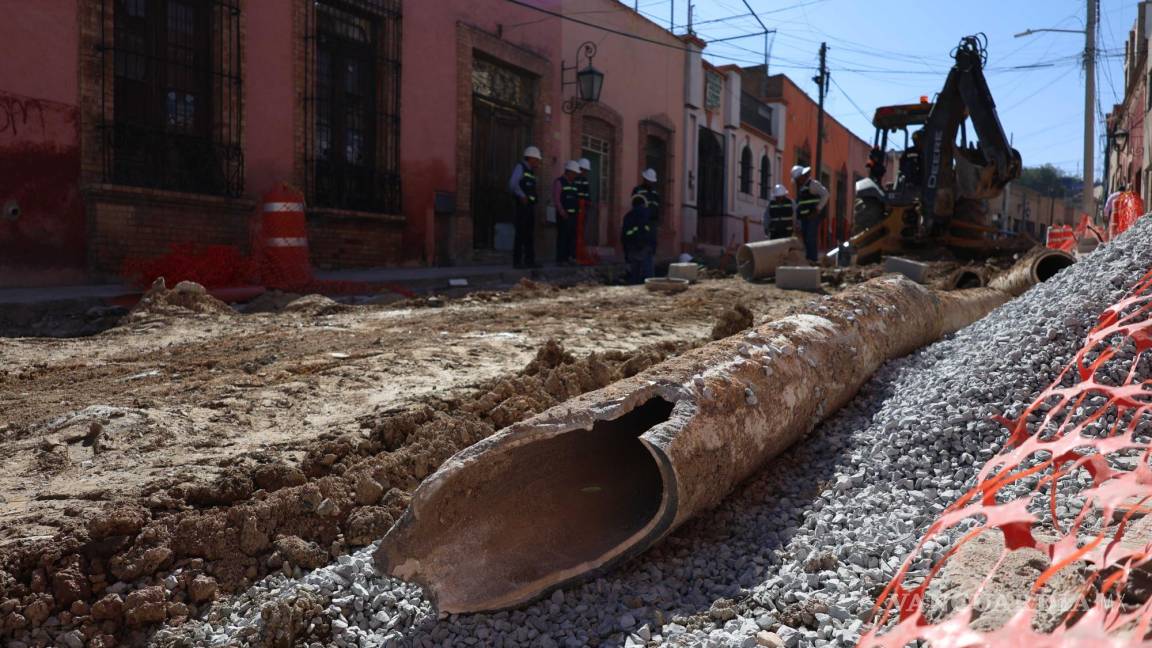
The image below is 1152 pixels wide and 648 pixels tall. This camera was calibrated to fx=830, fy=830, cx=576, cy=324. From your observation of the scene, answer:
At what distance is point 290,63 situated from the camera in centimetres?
994

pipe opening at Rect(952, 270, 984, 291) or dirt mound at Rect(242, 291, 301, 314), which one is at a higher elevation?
pipe opening at Rect(952, 270, 984, 291)

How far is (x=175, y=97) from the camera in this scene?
8.89m

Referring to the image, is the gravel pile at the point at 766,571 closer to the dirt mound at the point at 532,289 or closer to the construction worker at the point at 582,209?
the dirt mound at the point at 532,289

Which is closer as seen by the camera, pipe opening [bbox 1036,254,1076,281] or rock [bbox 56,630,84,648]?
rock [bbox 56,630,84,648]

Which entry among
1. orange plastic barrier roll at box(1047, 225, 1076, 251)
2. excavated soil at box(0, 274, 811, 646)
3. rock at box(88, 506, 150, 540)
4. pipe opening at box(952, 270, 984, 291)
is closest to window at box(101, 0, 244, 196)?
excavated soil at box(0, 274, 811, 646)

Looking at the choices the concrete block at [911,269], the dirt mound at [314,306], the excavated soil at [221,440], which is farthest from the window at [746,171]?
the excavated soil at [221,440]

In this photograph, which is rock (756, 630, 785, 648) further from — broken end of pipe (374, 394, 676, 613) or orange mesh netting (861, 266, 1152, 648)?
broken end of pipe (374, 394, 676, 613)

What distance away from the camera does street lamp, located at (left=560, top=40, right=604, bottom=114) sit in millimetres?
13953

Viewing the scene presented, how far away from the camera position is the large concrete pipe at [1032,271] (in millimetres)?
7652

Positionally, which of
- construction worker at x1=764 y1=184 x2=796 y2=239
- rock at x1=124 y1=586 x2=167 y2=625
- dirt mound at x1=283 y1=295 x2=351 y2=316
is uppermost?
construction worker at x1=764 y1=184 x2=796 y2=239

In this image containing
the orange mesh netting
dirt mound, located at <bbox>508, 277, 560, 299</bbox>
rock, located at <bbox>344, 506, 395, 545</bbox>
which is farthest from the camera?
dirt mound, located at <bbox>508, 277, 560, 299</bbox>

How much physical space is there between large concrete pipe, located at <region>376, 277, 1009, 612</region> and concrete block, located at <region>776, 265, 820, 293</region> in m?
6.23

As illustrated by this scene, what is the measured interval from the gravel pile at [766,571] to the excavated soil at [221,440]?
0.22 meters

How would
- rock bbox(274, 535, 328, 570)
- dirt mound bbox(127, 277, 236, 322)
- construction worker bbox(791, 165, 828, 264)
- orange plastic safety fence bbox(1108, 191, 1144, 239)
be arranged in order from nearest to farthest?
Answer: 1. rock bbox(274, 535, 328, 570)
2. dirt mound bbox(127, 277, 236, 322)
3. construction worker bbox(791, 165, 828, 264)
4. orange plastic safety fence bbox(1108, 191, 1144, 239)
